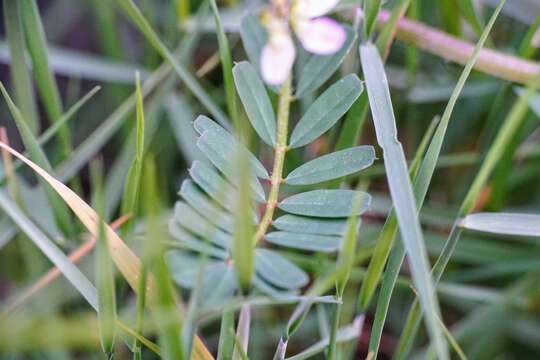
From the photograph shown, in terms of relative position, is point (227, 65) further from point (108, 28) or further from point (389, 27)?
point (108, 28)

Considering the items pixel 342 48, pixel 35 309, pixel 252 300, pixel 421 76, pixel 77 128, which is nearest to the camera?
pixel 252 300

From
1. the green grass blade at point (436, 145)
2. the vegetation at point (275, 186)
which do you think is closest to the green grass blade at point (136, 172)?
the vegetation at point (275, 186)

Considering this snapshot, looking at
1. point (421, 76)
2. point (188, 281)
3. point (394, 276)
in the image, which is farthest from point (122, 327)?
point (421, 76)

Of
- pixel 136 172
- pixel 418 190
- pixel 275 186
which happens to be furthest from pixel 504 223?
pixel 136 172

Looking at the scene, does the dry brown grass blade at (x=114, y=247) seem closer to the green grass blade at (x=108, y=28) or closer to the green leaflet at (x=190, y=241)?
the green leaflet at (x=190, y=241)

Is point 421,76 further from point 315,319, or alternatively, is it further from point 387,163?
point 387,163
